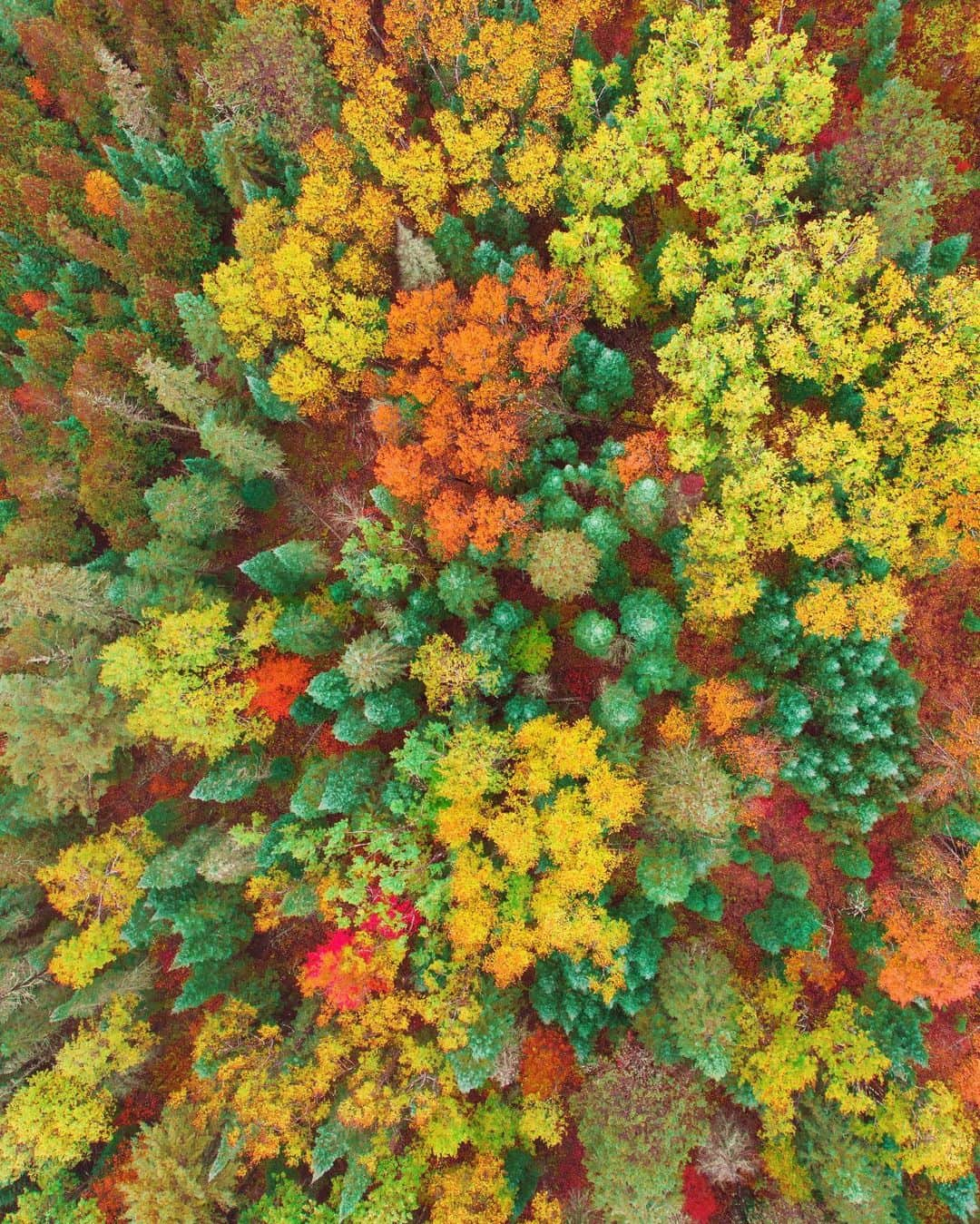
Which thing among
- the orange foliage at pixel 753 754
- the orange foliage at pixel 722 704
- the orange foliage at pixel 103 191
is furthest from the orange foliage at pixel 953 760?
the orange foliage at pixel 103 191

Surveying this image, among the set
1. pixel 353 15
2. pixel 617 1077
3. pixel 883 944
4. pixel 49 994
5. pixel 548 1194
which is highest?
pixel 353 15

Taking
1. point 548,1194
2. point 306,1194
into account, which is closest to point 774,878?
point 548,1194

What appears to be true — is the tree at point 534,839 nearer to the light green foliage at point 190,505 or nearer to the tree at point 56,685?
the light green foliage at point 190,505

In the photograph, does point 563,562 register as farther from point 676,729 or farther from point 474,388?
point 676,729

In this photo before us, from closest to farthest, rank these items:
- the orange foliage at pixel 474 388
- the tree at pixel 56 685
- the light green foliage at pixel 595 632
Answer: the orange foliage at pixel 474 388 → the light green foliage at pixel 595 632 → the tree at pixel 56 685

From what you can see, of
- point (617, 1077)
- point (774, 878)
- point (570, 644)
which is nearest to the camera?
point (617, 1077)

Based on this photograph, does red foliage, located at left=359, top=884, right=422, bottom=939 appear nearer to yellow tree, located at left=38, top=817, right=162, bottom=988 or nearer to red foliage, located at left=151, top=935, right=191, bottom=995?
yellow tree, located at left=38, top=817, right=162, bottom=988

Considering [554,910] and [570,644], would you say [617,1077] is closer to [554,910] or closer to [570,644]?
[554,910]
